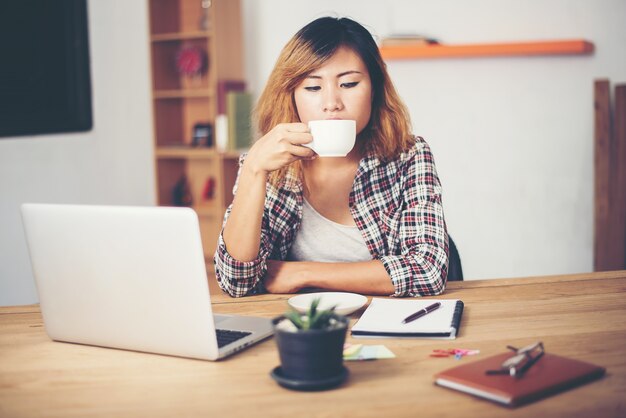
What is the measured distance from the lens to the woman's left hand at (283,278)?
1.52m

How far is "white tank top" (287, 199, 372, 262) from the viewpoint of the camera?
1.81 metres

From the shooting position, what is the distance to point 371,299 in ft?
4.79

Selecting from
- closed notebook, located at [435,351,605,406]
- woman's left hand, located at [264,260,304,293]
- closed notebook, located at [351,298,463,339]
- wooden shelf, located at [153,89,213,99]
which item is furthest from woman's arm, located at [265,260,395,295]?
wooden shelf, located at [153,89,213,99]

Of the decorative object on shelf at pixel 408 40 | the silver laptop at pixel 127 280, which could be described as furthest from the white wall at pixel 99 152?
the silver laptop at pixel 127 280

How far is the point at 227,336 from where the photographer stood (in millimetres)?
1168

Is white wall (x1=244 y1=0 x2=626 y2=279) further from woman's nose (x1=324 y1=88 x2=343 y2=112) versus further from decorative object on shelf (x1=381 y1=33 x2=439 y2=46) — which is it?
woman's nose (x1=324 y1=88 x2=343 y2=112)

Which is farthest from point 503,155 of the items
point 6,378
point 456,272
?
point 6,378

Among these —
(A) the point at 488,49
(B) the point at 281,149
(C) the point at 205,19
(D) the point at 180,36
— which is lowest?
(B) the point at 281,149

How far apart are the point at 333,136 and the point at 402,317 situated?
0.38m

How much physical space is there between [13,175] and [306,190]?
241cm

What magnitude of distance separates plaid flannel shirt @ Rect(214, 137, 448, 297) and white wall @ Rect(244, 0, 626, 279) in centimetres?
188

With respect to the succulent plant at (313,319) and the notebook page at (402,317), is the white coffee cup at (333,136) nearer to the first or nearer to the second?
the notebook page at (402,317)

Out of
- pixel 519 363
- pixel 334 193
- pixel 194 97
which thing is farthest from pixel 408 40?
pixel 519 363

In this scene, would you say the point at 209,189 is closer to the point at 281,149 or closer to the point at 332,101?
the point at 332,101
